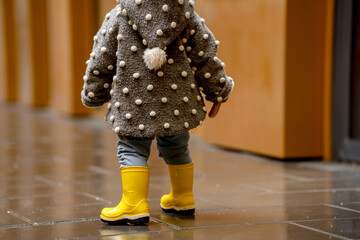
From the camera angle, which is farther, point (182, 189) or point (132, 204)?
point (182, 189)

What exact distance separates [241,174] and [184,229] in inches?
85.7

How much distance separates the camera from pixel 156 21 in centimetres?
336

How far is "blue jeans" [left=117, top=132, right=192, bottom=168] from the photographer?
11.5 ft

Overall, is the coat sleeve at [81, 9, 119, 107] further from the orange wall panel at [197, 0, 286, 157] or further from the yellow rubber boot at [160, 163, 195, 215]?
the orange wall panel at [197, 0, 286, 157]

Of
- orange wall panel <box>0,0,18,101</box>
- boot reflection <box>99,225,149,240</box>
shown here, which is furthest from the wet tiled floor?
orange wall panel <box>0,0,18,101</box>

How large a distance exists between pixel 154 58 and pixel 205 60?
33cm

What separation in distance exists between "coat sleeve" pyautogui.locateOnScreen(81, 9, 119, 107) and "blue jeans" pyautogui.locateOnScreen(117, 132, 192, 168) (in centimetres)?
27

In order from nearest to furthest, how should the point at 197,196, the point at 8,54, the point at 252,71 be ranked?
the point at 197,196
the point at 252,71
the point at 8,54

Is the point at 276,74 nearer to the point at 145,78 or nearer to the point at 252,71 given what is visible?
the point at 252,71

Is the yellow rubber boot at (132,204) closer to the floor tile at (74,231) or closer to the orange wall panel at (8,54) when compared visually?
the floor tile at (74,231)

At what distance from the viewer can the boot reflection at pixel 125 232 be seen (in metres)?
3.19

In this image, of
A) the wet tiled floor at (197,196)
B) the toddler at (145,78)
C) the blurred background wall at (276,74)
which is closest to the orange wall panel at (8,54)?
the wet tiled floor at (197,196)

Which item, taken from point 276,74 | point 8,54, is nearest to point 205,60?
point 276,74

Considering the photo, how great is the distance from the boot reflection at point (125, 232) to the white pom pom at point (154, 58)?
80 centimetres
